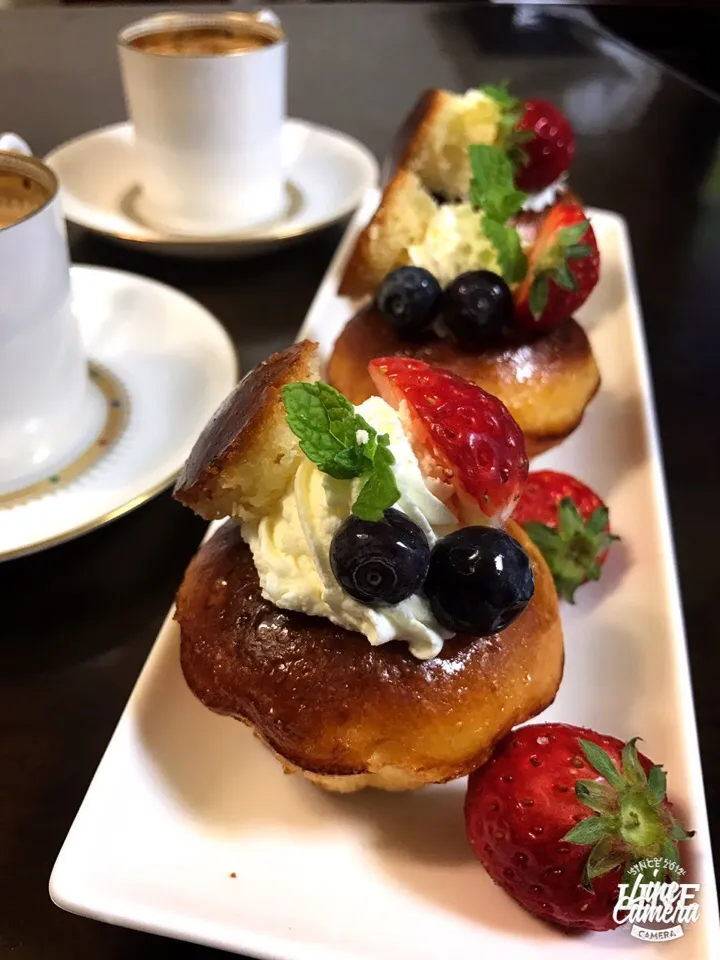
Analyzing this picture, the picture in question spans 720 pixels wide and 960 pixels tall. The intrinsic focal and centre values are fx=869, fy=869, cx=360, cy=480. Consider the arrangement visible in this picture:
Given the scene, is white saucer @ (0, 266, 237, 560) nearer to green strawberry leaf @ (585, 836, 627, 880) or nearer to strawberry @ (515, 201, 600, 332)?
strawberry @ (515, 201, 600, 332)

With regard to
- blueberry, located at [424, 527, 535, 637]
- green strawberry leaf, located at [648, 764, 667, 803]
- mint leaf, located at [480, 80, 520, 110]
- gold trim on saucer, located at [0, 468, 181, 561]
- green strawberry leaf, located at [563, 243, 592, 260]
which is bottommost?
gold trim on saucer, located at [0, 468, 181, 561]

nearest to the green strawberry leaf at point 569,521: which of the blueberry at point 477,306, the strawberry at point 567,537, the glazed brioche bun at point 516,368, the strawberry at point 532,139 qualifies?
the strawberry at point 567,537

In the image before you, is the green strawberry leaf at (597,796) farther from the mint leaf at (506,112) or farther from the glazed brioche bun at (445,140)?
the mint leaf at (506,112)

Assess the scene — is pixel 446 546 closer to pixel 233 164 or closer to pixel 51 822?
pixel 51 822

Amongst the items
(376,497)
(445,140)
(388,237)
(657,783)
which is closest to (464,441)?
(376,497)

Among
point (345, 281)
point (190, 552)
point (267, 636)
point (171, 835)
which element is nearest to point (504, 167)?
point (345, 281)

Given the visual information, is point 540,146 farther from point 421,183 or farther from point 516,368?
point 516,368

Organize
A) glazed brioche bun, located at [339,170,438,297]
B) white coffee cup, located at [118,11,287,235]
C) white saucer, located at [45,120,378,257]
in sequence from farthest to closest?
1. white saucer, located at [45,120,378,257]
2. white coffee cup, located at [118,11,287,235]
3. glazed brioche bun, located at [339,170,438,297]

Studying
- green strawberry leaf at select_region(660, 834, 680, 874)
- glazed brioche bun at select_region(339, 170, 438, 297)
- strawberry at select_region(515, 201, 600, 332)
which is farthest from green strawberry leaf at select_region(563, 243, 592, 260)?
green strawberry leaf at select_region(660, 834, 680, 874)
